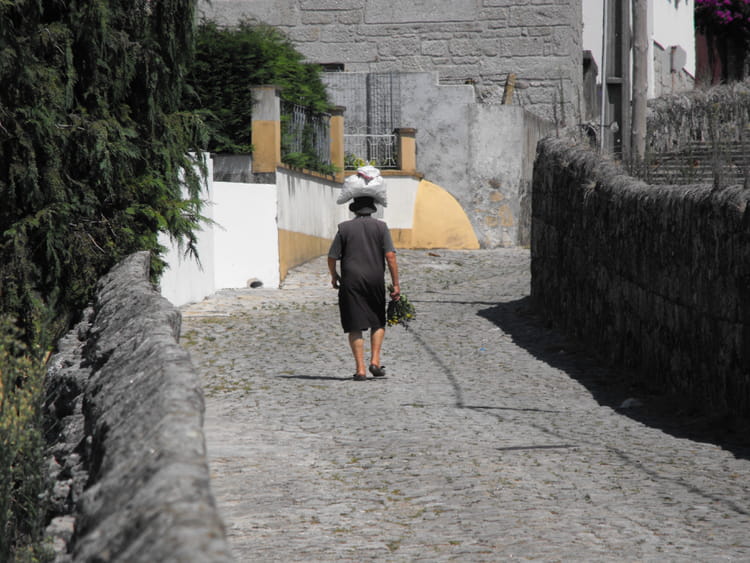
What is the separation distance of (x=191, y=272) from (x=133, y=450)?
11.9 m

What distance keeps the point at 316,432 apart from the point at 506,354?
4.55 metres

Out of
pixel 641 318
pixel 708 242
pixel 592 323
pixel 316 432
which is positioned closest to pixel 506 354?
pixel 592 323

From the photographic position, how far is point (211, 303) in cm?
1549

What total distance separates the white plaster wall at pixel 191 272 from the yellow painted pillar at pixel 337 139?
17.9 ft

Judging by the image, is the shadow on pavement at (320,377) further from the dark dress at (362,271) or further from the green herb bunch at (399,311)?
the green herb bunch at (399,311)

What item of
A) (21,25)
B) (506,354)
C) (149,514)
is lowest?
(506,354)

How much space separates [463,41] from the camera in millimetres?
27625

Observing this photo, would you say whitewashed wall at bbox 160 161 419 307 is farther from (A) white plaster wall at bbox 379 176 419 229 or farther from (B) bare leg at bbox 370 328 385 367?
(B) bare leg at bbox 370 328 385 367

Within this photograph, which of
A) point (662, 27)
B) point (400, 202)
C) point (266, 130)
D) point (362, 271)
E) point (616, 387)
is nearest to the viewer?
point (616, 387)

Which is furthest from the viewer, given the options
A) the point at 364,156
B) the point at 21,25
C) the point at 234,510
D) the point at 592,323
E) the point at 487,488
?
the point at 364,156

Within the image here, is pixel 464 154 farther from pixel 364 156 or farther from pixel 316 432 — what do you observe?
pixel 316 432

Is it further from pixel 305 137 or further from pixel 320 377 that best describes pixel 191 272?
pixel 320 377

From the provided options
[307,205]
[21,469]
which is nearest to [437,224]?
[307,205]

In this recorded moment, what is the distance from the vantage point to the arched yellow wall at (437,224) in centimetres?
2367
